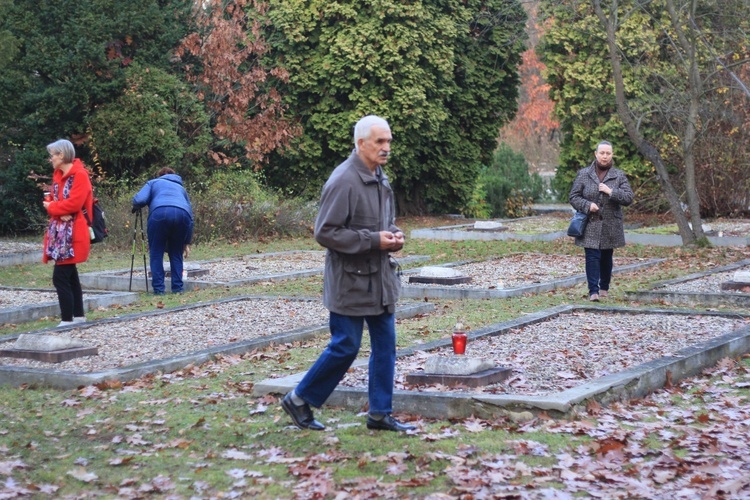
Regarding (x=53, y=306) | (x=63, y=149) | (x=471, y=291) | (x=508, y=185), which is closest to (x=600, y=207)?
(x=471, y=291)

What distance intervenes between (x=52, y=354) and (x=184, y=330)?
1.88 metres

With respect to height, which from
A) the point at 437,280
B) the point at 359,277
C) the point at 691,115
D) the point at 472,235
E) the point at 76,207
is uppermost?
the point at 691,115

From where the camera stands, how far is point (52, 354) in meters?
9.48

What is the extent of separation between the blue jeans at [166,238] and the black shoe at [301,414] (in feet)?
25.2

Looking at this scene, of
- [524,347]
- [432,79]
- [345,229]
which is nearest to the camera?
[345,229]

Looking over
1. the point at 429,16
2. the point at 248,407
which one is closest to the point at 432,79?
the point at 429,16

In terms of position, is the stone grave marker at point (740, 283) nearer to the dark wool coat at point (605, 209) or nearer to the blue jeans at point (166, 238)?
the dark wool coat at point (605, 209)

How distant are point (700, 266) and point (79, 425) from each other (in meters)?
11.8

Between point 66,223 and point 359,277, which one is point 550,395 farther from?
point 66,223

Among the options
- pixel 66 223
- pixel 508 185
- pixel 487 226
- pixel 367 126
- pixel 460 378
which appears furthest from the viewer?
pixel 508 185

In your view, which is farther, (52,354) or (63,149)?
(63,149)

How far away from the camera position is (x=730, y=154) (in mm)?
25703

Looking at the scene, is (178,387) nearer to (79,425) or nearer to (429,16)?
(79,425)

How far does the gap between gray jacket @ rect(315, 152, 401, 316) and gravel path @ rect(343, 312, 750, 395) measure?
1179mm
